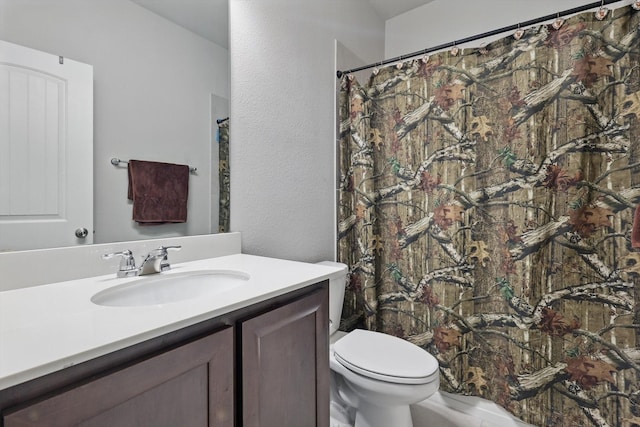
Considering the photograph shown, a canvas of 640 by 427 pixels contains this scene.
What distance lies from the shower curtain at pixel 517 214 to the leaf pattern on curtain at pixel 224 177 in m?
0.81

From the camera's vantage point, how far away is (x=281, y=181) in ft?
5.15

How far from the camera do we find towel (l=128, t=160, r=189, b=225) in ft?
3.54

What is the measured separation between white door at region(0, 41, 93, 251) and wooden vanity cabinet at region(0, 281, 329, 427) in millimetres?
583

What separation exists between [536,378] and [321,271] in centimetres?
122

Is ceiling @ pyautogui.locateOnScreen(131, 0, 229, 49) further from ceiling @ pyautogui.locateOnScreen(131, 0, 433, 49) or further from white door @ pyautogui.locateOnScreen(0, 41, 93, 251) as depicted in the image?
white door @ pyautogui.locateOnScreen(0, 41, 93, 251)

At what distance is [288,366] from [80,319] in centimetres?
50

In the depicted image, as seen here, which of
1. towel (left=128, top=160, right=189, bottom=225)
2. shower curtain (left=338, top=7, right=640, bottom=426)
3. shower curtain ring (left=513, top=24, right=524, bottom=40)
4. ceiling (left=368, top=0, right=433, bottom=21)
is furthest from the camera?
ceiling (left=368, top=0, right=433, bottom=21)

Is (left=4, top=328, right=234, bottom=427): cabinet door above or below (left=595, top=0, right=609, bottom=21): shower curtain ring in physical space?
below

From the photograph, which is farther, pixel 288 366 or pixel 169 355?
pixel 288 366

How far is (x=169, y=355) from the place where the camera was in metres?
0.58

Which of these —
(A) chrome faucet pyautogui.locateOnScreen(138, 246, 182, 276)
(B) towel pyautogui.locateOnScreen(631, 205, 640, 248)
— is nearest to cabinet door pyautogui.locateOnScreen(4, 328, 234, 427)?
(A) chrome faucet pyautogui.locateOnScreen(138, 246, 182, 276)

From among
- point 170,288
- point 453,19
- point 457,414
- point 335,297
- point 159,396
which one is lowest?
point 457,414

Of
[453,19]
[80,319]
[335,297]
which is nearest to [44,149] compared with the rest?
[80,319]

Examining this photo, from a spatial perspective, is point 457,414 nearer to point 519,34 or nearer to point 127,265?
point 127,265
